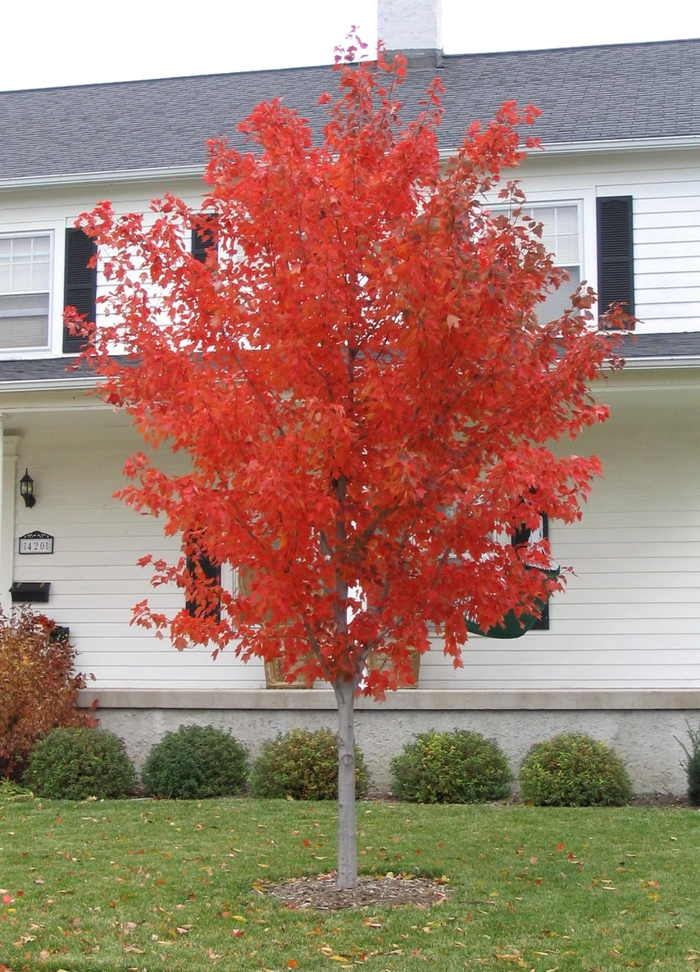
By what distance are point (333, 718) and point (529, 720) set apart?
1902 millimetres

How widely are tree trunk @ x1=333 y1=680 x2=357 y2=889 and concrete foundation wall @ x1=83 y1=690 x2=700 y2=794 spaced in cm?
399

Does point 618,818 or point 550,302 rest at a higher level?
point 550,302

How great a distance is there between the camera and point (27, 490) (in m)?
12.6

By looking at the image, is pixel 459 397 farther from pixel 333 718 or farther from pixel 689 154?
pixel 689 154

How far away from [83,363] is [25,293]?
1.47 meters

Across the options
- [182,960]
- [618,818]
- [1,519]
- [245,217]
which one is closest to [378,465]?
[245,217]

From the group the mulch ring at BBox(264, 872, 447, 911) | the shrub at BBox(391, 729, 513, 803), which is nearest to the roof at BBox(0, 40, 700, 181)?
the shrub at BBox(391, 729, 513, 803)

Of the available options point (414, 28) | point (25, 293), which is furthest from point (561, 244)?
point (25, 293)

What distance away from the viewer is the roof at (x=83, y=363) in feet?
35.8

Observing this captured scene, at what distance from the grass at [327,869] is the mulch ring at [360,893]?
0.41 feet

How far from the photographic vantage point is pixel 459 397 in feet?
21.7

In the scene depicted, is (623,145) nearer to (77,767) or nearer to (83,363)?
(83,363)

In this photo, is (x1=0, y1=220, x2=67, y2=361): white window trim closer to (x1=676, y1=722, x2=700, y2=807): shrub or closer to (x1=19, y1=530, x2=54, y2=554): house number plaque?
(x1=19, y1=530, x2=54, y2=554): house number plaque

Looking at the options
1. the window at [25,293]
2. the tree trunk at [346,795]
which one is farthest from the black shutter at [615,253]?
the tree trunk at [346,795]
